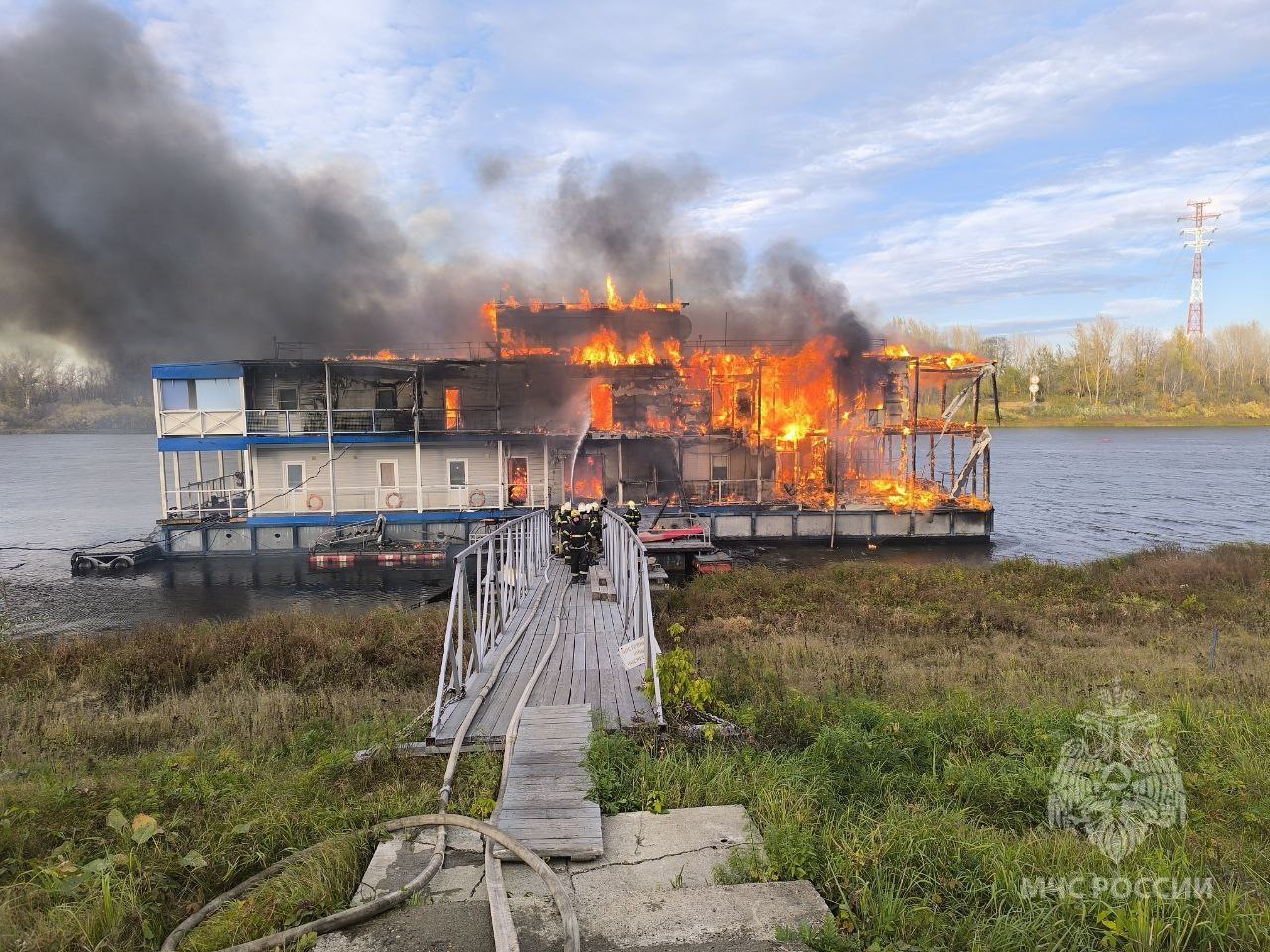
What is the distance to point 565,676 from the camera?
9.09m

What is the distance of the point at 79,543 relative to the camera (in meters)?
38.8

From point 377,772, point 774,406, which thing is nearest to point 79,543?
point 774,406

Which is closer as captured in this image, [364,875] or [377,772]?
[364,875]

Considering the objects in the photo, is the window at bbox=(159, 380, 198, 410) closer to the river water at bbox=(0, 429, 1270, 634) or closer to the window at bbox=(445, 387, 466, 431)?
the river water at bbox=(0, 429, 1270, 634)

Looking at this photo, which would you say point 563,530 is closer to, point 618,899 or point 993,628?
point 993,628

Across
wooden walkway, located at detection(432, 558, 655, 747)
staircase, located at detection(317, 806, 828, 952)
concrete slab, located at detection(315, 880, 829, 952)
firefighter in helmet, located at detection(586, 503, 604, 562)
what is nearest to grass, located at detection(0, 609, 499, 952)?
staircase, located at detection(317, 806, 828, 952)

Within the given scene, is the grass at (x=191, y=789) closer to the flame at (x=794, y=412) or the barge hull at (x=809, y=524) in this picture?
the barge hull at (x=809, y=524)

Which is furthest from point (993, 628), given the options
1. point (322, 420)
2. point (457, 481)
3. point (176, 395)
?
point (176, 395)

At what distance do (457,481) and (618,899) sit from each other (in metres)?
29.7

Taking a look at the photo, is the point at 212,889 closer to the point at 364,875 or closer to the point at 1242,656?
the point at 364,875

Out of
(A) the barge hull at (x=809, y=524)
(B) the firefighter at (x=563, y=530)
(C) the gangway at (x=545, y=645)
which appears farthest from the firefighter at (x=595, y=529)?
(A) the barge hull at (x=809, y=524)

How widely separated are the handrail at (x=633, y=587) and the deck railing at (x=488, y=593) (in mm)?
1748

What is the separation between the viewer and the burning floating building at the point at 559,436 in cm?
3083

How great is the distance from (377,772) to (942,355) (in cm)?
3695
